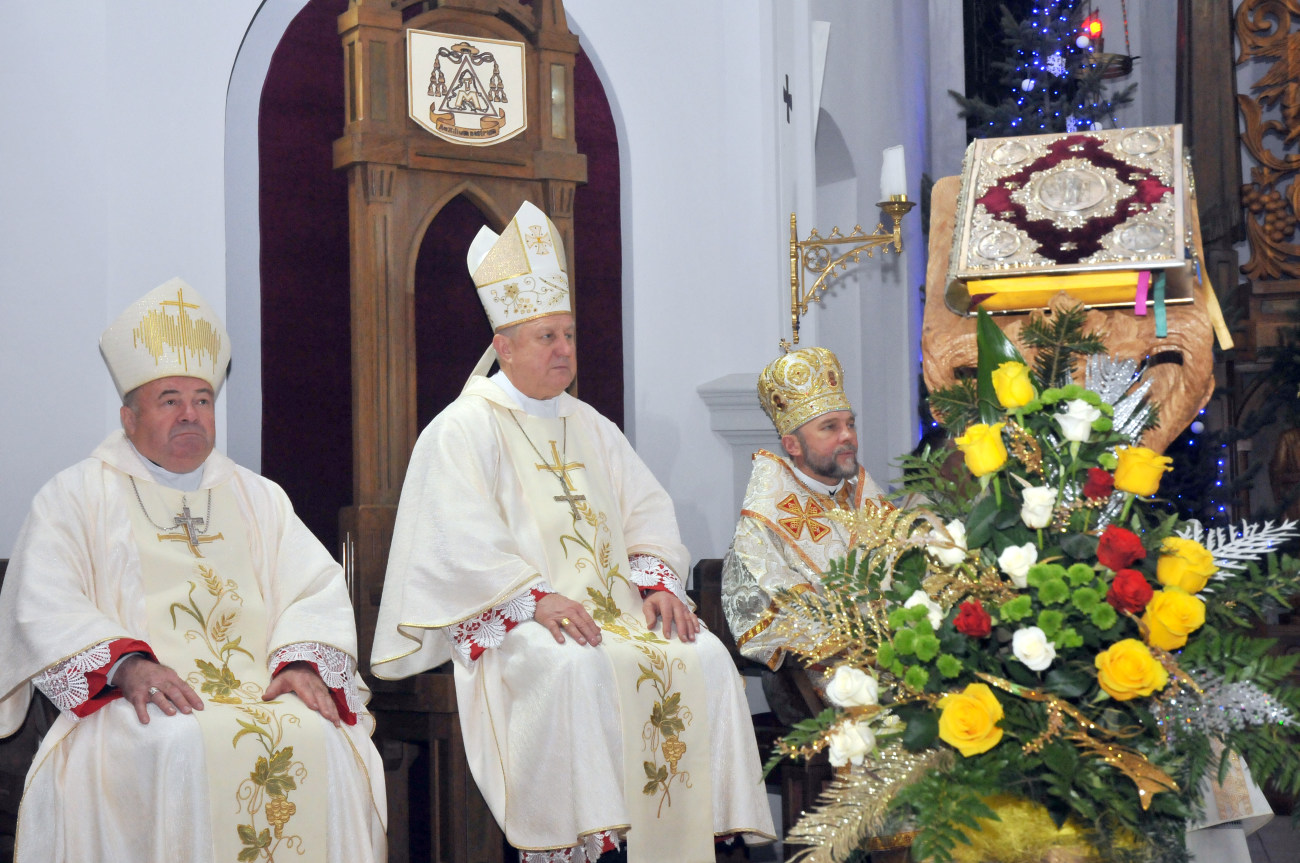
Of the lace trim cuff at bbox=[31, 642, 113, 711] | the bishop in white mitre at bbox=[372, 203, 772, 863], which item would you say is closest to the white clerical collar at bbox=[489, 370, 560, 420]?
the bishop in white mitre at bbox=[372, 203, 772, 863]

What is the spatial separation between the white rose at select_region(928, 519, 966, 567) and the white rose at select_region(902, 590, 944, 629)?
0.06m

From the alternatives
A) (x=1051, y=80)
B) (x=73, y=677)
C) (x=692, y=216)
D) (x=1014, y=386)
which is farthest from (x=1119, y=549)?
(x=1051, y=80)

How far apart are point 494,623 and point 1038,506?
7.85ft

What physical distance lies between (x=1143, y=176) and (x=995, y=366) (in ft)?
3.65

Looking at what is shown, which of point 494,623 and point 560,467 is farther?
point 560,467

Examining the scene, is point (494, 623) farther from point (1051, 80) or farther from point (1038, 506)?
point (1051, 80)

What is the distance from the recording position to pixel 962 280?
3.11 metres

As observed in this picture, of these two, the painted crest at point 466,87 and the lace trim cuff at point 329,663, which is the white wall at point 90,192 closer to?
the painted crest at point 466,87

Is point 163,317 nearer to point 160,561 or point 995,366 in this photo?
point 160,561

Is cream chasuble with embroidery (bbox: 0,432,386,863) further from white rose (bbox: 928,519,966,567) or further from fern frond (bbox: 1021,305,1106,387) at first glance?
fern frond (bbox: 1021,305,1106,387)

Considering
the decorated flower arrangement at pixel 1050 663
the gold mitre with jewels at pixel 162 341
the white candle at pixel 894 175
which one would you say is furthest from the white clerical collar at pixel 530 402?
the decorated flower arrangement at pixel 1050 663

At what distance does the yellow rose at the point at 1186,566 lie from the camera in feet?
6.77

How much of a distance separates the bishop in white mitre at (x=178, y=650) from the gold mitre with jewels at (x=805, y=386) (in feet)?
5.59

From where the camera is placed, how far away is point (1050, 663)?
209 cm
